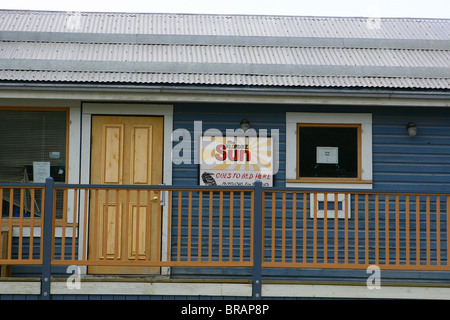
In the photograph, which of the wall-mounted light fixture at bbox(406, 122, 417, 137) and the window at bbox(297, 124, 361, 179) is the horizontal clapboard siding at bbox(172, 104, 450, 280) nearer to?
the wall-mounted light fixture at bbox(406, 122, 417, 137)

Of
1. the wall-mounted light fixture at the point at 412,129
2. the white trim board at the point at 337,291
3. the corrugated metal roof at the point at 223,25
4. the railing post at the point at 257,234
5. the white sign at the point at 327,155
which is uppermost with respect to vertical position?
the corrugated metal roof at the point at 223,25

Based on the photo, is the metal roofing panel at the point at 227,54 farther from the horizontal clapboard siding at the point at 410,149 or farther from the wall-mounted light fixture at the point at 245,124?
the wall-mounted light fixture at the point at 245,124

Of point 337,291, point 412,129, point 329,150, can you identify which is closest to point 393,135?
point 412,129

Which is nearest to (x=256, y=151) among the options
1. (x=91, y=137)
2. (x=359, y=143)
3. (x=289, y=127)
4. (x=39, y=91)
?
(x=289, y=127)

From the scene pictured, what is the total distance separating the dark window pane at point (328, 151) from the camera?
891 centimetres

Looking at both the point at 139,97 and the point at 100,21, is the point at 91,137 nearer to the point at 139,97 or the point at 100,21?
the point at 139,97

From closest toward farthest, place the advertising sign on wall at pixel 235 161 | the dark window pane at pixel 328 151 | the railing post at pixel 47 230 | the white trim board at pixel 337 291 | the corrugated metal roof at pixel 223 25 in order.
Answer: the railing post at pixel 47 230 → the white trim board at pixel 337 291 → the advertising sign on wall at pixel 235 161 → the dark window pane at pixel 328 151 → the corrugated metal roof at pixel 223 25

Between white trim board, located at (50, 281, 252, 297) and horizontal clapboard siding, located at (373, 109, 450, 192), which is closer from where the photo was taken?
white trim board, located at (50, 281, 252, 297)

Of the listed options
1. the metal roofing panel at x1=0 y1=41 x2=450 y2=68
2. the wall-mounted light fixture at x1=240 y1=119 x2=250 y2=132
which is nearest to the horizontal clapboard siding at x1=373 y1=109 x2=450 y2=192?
the metal roofing panel at x1=0 y1=41 x2=450 y2=68

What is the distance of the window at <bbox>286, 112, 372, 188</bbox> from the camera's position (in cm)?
884

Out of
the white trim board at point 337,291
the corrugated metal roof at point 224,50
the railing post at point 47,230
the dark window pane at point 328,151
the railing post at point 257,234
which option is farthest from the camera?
the dark window pane at point 328,151

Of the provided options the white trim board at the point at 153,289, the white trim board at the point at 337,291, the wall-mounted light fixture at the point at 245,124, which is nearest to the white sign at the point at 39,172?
the white trim board at the point at 153,289

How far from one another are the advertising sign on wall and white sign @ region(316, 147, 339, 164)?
26.7 inches

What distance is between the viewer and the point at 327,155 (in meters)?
8.91
